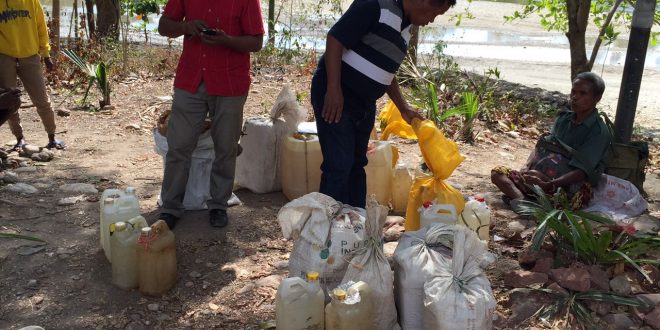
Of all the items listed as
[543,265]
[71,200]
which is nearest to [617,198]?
[543,265]

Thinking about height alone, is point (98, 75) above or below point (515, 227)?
above

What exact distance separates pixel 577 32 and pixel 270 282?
19.1ft

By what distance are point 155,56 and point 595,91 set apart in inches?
277

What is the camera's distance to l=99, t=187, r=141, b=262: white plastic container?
3430 mm

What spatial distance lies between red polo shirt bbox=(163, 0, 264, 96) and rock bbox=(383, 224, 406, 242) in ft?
4.49

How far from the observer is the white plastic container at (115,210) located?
3430 mm

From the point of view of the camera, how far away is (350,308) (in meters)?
2.58

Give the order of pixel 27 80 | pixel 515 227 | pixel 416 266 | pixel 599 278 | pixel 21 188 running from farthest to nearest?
pixel 27 80, pixel 21 188, pixel 515 227, pixel 599 278, pixel 416 266

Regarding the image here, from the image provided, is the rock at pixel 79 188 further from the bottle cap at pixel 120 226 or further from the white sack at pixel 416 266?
the white sack at pixel 416 266

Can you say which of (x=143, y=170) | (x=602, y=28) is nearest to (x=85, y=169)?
(x=143, y=170)

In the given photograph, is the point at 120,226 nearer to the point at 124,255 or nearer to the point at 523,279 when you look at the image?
the point at 124,255

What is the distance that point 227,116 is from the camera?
380 centimetres

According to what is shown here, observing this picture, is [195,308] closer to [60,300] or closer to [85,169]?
[60,300]

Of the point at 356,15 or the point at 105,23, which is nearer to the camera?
the point at 356,15
